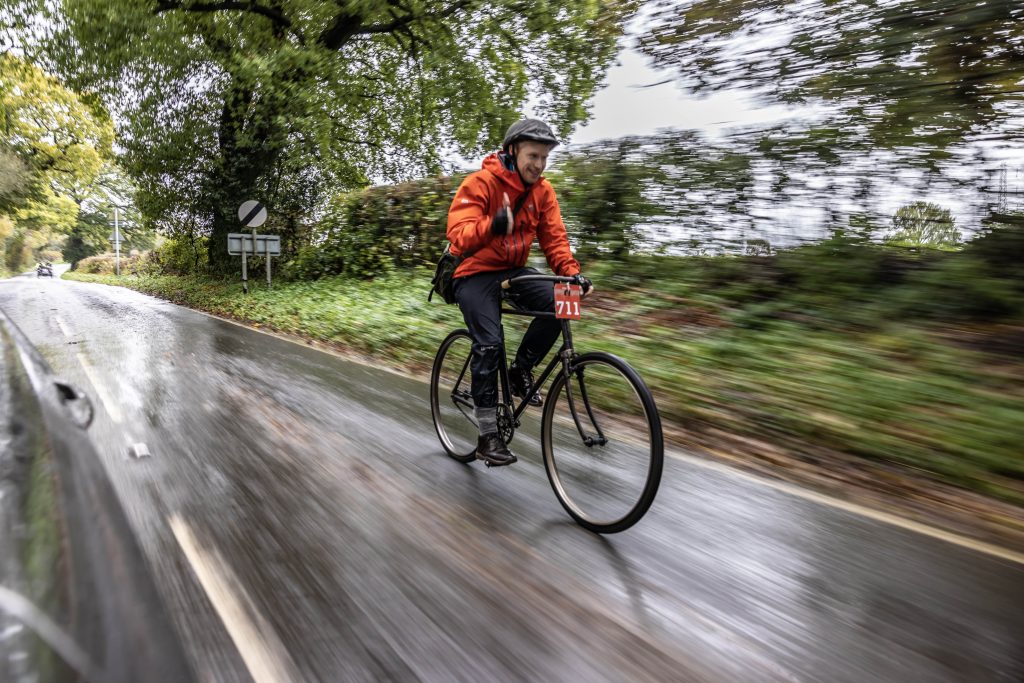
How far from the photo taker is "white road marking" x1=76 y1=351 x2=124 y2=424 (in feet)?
17.0

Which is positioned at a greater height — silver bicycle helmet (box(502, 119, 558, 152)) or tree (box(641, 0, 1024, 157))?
tree (box(641, 0, 1024, 157))

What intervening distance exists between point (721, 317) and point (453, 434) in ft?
11.8

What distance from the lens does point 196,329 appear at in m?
11.2

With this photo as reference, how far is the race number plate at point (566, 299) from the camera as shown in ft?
11.0

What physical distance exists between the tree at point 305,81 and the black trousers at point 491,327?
10.3 meters

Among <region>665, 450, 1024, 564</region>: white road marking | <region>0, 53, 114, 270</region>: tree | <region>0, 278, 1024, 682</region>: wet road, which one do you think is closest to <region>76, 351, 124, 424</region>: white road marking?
<region>0, 278, 1024, 682</region>: wet road

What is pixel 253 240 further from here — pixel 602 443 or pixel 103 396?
pixel 602 443

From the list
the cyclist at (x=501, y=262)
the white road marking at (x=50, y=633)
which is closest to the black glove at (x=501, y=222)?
the cyclist at (x=501, y=262)

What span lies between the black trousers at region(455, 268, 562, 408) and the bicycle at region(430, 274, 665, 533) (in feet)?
0.26

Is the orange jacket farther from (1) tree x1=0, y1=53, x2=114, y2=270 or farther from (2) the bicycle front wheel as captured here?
(1) tree x1=0, y1=53, x2=114, y2=270

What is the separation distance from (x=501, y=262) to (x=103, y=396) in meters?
4.53

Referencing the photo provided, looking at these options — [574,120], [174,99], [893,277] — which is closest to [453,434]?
[893,277]

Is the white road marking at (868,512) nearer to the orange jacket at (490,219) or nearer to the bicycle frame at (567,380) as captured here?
the bicycle frame at (567,380)

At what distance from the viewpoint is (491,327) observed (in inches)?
150
